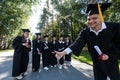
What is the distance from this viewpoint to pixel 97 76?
5.79 m

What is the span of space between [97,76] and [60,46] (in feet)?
48.0

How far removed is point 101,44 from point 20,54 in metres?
8.86

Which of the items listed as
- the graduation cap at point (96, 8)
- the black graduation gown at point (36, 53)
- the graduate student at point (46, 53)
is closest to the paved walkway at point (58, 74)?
the black graduation gown at point (36, 53)

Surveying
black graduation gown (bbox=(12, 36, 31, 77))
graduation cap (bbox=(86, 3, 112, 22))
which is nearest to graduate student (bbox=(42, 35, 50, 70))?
black graduation gown (bbox=(12, 36, 31, 77))

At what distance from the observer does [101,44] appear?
5.69m

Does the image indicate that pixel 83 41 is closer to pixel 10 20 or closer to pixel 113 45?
pixel 113 45

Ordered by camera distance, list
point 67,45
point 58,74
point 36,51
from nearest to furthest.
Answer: point 58,74
point 36,51
point 67,45

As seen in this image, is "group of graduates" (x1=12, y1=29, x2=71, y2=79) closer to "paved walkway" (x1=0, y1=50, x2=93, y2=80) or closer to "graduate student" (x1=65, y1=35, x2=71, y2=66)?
"graduate student" (x1=65, y1=35, x2=71, y2=66)

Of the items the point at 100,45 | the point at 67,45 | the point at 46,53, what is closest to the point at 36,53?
the point at 46,53

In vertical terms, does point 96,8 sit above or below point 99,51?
above

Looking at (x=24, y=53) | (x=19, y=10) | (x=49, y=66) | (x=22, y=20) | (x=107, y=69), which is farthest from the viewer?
(x=22, y=20)

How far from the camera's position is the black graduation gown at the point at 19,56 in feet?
45.7

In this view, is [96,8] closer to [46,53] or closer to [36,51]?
[36,51]

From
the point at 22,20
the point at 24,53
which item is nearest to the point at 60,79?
the point at 24,53
